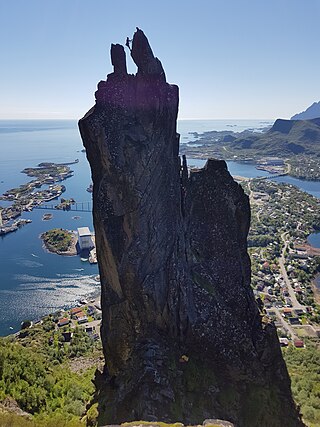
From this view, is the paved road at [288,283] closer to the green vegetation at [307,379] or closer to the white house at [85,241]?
the green vegetation at [307,379]

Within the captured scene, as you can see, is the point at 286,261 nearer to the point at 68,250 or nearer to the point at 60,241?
the point at 68,250

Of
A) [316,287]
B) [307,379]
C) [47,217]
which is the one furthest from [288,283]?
[47,217]

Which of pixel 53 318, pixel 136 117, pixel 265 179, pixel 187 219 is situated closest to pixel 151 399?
pixel 187 219

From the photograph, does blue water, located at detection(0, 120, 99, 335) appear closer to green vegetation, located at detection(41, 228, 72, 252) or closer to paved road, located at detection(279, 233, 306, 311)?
green vegetation, located at detection(41, 228, 72, 252)

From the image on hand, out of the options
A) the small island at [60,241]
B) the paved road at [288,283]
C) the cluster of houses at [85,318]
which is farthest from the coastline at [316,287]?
the small island at [60,241]

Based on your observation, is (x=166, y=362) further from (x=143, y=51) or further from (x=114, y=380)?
(x=143, y=51)

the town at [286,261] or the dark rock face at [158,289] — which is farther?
the town at [286,261]
